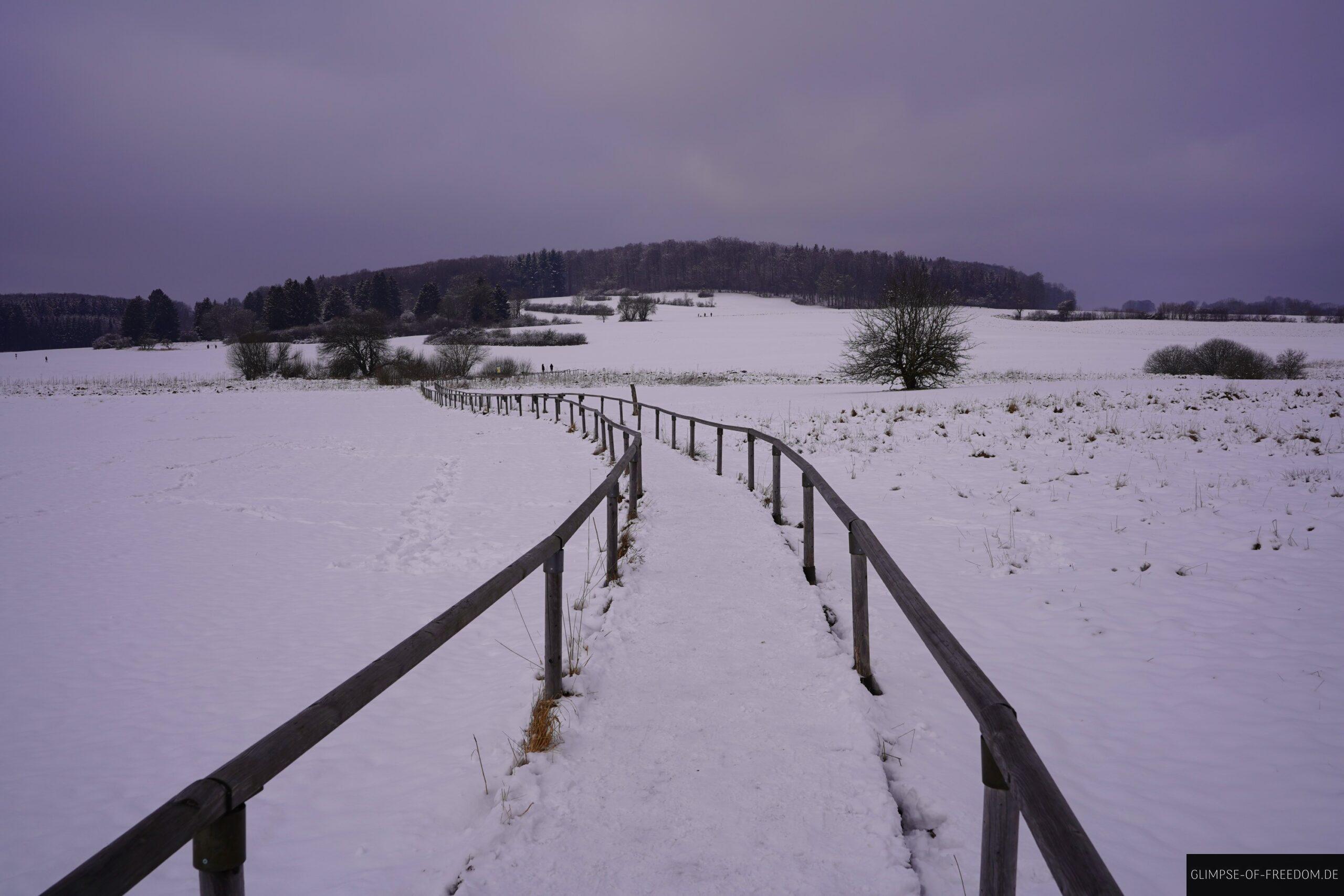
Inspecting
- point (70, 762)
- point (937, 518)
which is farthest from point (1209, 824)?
point (70, 762)

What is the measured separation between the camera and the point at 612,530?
6.07 m

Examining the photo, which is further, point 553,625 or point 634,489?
point 634,489

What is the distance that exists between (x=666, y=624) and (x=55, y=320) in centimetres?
17911

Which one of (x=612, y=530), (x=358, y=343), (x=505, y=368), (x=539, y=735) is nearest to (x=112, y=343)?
(x=358, y=343)

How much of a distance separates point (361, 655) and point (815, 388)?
32.0m

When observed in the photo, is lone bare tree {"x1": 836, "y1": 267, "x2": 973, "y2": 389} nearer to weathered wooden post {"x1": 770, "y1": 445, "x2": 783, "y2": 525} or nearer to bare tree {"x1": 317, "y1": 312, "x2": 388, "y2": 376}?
weathered wooden post {"x1": 770, "y1": 445, "x2": 783, "y2": 525}

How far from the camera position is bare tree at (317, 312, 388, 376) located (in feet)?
193

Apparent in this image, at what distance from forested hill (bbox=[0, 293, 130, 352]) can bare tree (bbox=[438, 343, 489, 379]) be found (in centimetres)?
10973

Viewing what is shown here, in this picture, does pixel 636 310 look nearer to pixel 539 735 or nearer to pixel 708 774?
pixel 539 735

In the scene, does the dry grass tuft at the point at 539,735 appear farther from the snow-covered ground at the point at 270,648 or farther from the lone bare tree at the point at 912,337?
the lone bare tree at the point at 912,337

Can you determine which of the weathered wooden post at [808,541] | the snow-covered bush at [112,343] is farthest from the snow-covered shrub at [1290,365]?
the snow-covered bush at [112,343]

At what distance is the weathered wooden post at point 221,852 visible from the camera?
64.9 inches

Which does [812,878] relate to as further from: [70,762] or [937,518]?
[937,518]

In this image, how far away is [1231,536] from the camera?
730cm
